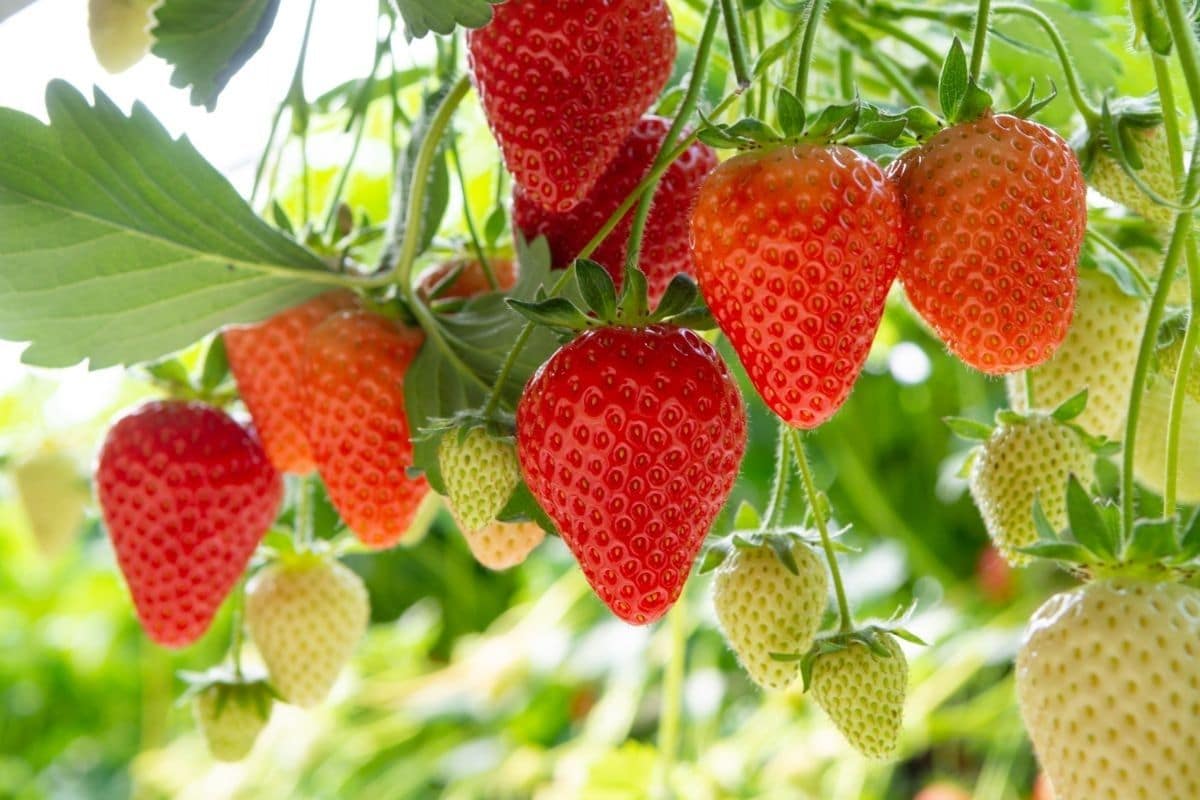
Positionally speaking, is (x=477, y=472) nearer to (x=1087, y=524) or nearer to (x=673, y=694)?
(x=1087, y=524)

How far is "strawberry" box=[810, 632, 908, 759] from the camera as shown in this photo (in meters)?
0.62

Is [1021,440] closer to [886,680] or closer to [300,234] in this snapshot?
[886,680]

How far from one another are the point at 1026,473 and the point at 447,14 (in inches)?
14.4

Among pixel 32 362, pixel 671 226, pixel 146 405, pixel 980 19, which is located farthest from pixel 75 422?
pixel 980 19

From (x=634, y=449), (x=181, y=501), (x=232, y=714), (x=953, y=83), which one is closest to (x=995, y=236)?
(x=953, y=83)

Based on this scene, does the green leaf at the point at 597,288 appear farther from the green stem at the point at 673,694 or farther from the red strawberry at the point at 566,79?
the green stem at the point at 673,694

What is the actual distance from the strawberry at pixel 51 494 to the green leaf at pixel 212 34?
82 centimetres

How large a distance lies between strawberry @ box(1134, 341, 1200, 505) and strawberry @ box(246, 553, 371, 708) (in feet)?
1.78

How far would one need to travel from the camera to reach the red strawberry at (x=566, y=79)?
618 mm

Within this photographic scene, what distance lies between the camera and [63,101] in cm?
64

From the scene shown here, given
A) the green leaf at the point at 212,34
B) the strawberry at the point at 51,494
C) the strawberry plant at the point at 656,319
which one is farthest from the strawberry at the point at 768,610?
the strawberry at the point at 51,494

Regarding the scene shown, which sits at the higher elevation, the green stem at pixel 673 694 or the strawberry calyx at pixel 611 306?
the strawberry calyx at pixel 611 306

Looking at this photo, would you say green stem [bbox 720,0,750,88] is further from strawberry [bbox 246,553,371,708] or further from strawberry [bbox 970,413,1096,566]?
strawberry [bbox 246,553,371,708]

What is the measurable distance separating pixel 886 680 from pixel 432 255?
427mm
